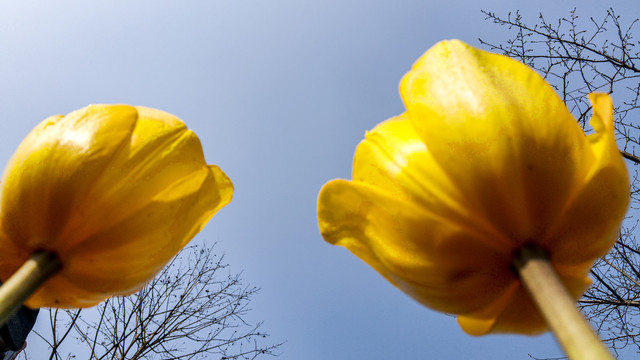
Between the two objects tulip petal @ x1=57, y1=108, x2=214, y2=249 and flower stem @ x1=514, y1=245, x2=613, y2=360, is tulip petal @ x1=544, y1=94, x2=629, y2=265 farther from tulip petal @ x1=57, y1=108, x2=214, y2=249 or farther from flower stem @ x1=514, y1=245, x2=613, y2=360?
tulip petal @ x1=57, y1=108, x2=214, y2=249

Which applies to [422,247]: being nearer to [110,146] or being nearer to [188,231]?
[188,231]

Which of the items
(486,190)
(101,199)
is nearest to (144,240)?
(101,199)

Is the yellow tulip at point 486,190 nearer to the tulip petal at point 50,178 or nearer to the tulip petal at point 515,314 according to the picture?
the tulip petal at point 515,314

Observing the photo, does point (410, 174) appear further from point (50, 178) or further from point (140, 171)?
point (50, 178)

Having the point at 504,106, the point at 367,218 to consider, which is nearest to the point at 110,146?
the point at 367,218

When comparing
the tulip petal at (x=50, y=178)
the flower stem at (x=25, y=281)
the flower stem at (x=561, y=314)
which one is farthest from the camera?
the tulip petal at (x=50, y=178)

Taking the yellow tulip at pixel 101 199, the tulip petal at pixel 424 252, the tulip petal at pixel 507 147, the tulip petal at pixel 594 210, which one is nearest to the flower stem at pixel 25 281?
the yellow tulip at pixel 101 199

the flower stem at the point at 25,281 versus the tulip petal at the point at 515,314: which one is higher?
the flower stem at the point at 25,281
